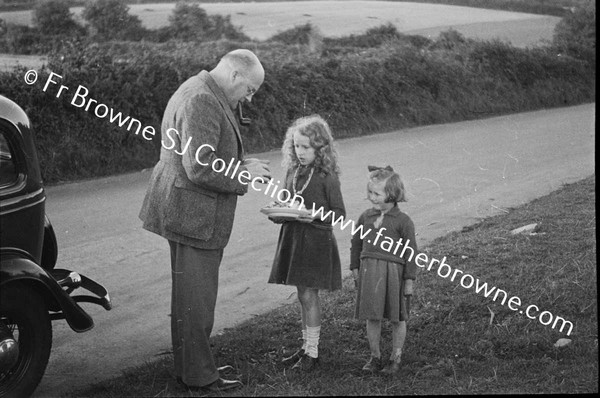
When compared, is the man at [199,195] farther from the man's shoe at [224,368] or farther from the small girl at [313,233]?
the small girl at [313,233]

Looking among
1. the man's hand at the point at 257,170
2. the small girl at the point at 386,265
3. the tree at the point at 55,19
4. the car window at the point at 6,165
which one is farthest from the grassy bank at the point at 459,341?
the tree at the point at 55,19

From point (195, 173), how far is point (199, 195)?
0.16m

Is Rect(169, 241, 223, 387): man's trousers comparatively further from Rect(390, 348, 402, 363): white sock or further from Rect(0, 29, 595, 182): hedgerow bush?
Rect(0, 29, 595, 182): hedgerow bush

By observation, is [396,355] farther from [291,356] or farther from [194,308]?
[194,308]

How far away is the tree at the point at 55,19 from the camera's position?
1206 centimetres

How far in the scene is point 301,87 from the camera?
16531 millimetres

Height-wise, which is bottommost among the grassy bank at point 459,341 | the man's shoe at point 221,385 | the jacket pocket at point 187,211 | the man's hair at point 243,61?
the grassy bank at point 459,341

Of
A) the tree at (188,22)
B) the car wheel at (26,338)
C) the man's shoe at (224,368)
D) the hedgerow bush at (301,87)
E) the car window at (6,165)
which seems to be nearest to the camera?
the car wheel at (26,338)

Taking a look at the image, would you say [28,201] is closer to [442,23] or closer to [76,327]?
[76,327]

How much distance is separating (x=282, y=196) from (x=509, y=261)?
9.55 feet

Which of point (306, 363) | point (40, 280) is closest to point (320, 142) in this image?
point (306, 363)

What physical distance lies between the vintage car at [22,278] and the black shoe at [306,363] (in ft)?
4.22

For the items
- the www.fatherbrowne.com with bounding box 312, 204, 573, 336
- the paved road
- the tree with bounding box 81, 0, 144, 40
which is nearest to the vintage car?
the paved road

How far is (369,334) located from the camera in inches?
212
